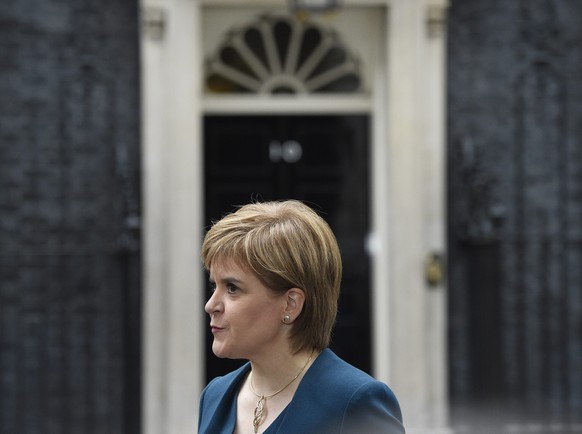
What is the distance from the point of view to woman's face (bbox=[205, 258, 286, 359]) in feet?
8.12

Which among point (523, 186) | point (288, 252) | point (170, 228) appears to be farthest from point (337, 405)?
point (523, 186)

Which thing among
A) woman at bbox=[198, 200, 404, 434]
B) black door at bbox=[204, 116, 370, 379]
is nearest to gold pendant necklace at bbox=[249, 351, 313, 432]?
woman at bbox=[198, 200, 404, 434]

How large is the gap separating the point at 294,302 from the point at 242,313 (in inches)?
4.8

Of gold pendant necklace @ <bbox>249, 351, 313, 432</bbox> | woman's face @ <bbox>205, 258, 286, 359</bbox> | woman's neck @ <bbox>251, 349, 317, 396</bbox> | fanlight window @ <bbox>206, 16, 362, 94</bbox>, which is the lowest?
gold pendant necklace @ <bbox>249, 351, 313, 432</bbox>

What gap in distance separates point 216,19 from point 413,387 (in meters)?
2.92

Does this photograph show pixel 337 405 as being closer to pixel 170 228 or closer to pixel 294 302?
pixel 294 302

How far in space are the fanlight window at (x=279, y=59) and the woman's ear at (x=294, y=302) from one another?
18.2 feet

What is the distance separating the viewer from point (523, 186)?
7.58 m

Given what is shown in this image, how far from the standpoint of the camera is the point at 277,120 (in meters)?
8.11

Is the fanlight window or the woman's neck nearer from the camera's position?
the woman's neck

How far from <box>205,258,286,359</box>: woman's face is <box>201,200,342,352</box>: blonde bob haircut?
0.02m

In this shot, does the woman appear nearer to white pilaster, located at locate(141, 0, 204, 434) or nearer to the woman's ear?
the woman's ear

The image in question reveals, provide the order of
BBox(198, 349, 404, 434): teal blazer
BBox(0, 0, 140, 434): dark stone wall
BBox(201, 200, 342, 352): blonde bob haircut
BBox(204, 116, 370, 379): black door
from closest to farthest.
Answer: BBox(198, 349, 404, 434): teal blazer < BBox(201, 200, 342, 352): blonde bob haircut < BBox(0, 0, 140, 434): dark stone wall < BBox(204, 116, 370, 379): black door

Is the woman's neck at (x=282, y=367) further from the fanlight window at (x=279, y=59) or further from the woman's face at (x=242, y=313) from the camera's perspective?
the fanlight window at (x=279, y=59)
